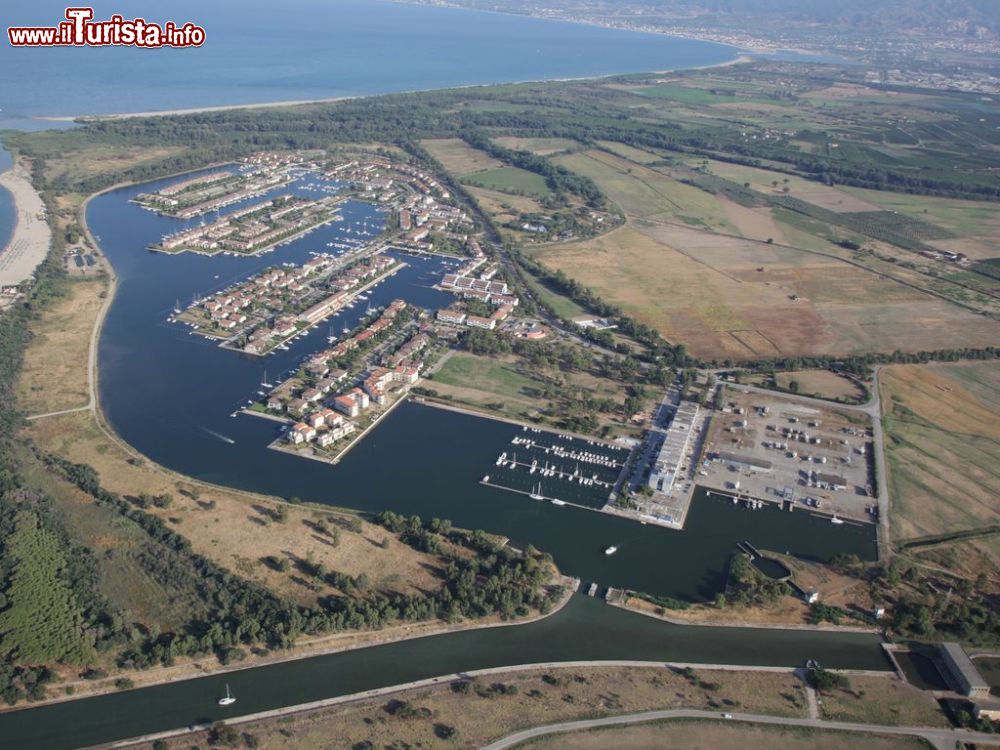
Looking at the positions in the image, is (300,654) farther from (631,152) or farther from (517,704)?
(631,152)

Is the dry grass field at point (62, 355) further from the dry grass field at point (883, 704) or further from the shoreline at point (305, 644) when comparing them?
the dry grass field at point (883, 704)

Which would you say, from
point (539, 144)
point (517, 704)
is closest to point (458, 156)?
point (539, 144)

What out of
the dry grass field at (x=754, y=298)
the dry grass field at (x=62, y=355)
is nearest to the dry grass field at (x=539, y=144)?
the dry grass field at (x=754, y=298)

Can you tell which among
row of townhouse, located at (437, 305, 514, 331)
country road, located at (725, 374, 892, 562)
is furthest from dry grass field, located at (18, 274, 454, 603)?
row of townhouse, located at (437, 305, 514, 331)

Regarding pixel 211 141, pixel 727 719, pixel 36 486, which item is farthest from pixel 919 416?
pixel 211 141

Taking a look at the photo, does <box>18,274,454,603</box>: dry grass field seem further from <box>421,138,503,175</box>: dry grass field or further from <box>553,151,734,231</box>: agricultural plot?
<box>421,138,503,175</box>: dry grass field

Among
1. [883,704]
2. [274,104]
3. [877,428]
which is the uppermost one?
[274,104]

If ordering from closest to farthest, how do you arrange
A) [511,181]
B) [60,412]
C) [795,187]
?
[60,412], [511,181], [795,187]
